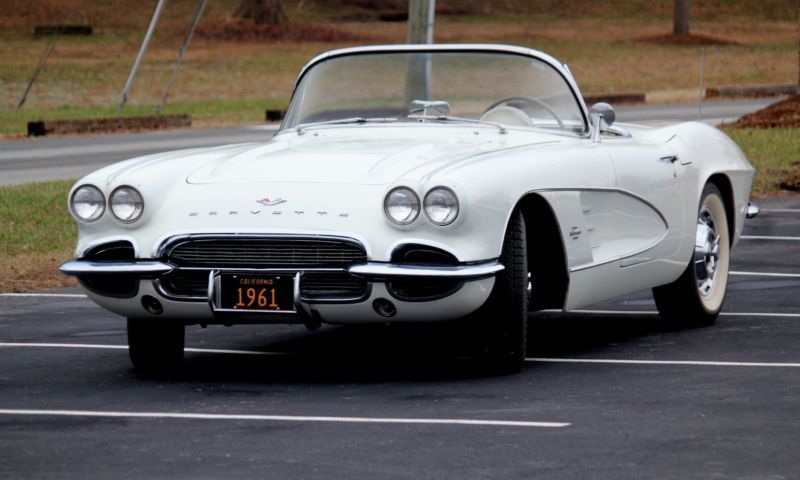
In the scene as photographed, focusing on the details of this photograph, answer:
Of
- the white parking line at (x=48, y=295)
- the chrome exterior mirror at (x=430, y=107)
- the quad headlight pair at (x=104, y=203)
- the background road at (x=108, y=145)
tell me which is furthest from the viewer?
the background road at (x=108, y=145)

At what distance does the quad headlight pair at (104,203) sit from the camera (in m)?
7.43

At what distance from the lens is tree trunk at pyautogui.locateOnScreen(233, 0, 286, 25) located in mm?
56438

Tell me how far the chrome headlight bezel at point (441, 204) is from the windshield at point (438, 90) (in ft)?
5.18

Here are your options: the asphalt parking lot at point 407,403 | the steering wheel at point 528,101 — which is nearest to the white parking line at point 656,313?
the asphalt parking lot at point 407,403

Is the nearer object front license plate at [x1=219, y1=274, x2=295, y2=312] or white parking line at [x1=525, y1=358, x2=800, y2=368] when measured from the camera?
front license plate at [x1=219, y1=274, x2=295, y2=312]

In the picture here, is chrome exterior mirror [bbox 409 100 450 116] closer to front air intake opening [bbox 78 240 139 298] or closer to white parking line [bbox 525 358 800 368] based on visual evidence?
white parking line [bbox 525 358 800 368]

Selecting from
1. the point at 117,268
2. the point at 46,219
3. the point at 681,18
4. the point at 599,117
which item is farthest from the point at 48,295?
the point at 681,18

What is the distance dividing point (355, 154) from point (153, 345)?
1240 millimetres

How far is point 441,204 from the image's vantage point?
704 centimetres

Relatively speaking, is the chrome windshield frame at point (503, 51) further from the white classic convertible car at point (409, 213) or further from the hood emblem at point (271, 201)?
the hood emblem at point (271, 201)

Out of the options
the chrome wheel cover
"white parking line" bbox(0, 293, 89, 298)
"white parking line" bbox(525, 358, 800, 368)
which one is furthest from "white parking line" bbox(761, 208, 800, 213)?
"white parking line" bbox(525, 358, 800, 368)

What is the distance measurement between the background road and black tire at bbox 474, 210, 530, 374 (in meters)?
10.2

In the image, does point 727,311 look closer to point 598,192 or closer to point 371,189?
point 598,192

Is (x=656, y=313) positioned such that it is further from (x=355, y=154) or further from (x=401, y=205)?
(x=401, y=205)
